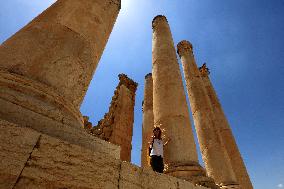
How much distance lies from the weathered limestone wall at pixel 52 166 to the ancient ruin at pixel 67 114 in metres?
0.02

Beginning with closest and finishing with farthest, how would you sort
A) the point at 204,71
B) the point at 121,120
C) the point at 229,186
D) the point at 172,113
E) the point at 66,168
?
the point at 66,168 < the point at 172,113 < the point at 229,186 < the point at 121,120 < the point at 204,71

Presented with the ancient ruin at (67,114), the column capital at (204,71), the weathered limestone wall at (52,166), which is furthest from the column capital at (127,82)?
the weathered limestone wall at (52,166)

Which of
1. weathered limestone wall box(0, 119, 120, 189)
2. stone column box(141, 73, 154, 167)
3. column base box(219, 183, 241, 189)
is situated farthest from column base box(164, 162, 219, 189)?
stone column box(141, 73, 154, 167)

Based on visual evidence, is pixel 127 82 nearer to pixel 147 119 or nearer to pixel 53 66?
pixel 147 119

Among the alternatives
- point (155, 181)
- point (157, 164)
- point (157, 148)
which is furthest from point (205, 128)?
point (155, 181)

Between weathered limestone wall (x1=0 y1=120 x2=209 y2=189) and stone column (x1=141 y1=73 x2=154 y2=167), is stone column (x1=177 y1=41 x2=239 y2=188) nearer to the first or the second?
stone column (x1=141 y1=73 x2=154 y2=167)

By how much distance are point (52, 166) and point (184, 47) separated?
22893 mm

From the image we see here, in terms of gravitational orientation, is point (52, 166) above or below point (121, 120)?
below

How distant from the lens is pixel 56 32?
740 centimetres

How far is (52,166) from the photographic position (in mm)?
4281

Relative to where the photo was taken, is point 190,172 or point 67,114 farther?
point 190,172

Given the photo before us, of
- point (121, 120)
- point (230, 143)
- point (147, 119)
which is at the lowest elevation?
point (230, 143)

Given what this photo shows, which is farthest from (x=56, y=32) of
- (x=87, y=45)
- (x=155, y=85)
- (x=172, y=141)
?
(x=155, y=85)

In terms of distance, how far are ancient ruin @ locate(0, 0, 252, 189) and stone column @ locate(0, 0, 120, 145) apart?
0.08 feet
